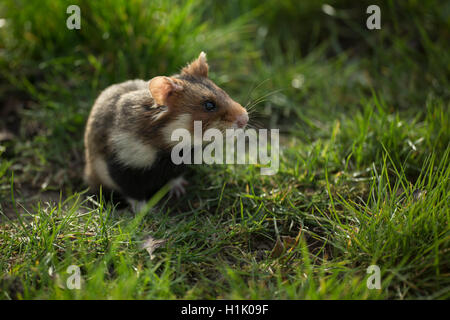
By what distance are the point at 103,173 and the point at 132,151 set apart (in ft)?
1.24

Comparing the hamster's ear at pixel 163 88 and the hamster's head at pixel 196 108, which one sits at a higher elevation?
the hamster's ear at pixel 163 88

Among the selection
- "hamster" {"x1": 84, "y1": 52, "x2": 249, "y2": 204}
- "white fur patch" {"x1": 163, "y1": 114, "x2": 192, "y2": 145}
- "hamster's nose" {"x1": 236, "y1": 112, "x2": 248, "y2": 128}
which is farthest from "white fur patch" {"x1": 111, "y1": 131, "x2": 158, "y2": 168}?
"hamster's nose" {"x1": 236, "y1": 112, "x2": 248, "y2": 128}

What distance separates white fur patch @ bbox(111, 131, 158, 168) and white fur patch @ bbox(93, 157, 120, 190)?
22 centimetres

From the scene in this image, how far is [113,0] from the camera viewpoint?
3.65m

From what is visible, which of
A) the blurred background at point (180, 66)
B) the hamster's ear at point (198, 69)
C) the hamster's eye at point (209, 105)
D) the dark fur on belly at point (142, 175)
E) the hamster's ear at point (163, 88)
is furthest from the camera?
the blurred background at point (180, 66)

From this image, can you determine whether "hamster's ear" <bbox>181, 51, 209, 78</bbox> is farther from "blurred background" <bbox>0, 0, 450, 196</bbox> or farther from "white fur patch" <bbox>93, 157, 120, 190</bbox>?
"white fur patch" <bbox>93, 157, 120, 190</bbox>

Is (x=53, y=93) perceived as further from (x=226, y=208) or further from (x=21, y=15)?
(x=226, y=208)

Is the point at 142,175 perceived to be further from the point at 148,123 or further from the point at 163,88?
the point at 163,88

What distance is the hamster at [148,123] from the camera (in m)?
2.61

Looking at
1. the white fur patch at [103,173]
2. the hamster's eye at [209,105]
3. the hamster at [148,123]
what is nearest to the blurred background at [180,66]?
the white fur patch at [103,173]

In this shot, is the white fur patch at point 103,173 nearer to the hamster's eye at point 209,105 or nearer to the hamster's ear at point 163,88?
the hamster's ear at point 163,88

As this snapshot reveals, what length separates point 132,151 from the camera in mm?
2709

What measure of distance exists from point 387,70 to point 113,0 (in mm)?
2661
